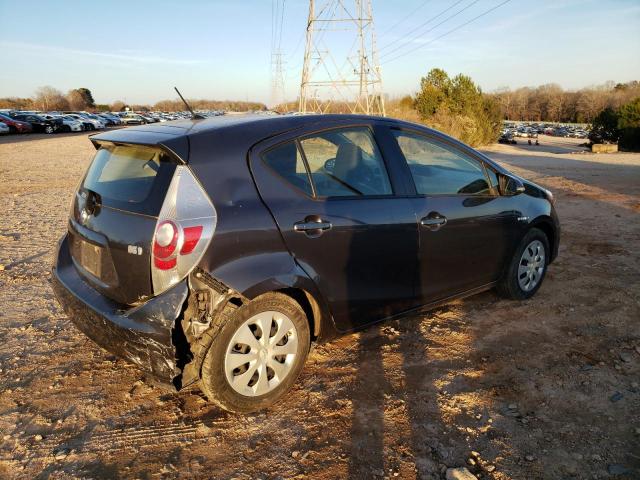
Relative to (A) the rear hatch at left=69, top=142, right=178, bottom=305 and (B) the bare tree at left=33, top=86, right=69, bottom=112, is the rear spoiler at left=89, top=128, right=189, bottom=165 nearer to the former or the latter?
(A) the rear hatch at left=69, top=142, right=178, bottom=305

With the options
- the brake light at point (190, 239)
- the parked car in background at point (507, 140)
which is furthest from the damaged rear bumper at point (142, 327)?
the parked car in background at point (507, 140)

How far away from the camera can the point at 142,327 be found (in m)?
2.51

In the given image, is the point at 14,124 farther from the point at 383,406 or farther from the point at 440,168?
the point at 383,406

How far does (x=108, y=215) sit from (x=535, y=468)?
2.70 metres

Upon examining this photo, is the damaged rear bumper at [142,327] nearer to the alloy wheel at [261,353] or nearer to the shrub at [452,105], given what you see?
the alloy wheel at [261,353]

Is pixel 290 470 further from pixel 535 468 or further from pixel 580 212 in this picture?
pixel 580 212

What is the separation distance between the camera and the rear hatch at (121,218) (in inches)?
100

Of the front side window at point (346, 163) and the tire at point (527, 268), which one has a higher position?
the front side window at point (346, 163)

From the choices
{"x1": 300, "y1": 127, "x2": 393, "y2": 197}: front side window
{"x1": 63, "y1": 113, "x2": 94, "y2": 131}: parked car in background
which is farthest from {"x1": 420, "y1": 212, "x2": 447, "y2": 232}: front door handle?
{"x1": 63, "y1": 113, "x2": 94, "y2": 131}: parked car in background

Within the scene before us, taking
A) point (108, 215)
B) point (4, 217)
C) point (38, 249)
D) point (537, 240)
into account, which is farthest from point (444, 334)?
point (4, 217)

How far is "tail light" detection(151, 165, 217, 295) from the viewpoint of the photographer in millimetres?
2463

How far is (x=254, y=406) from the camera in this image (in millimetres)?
2812

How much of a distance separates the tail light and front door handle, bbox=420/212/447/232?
1590 millimetres

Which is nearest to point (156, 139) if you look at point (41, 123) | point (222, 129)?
point (222, 129)
